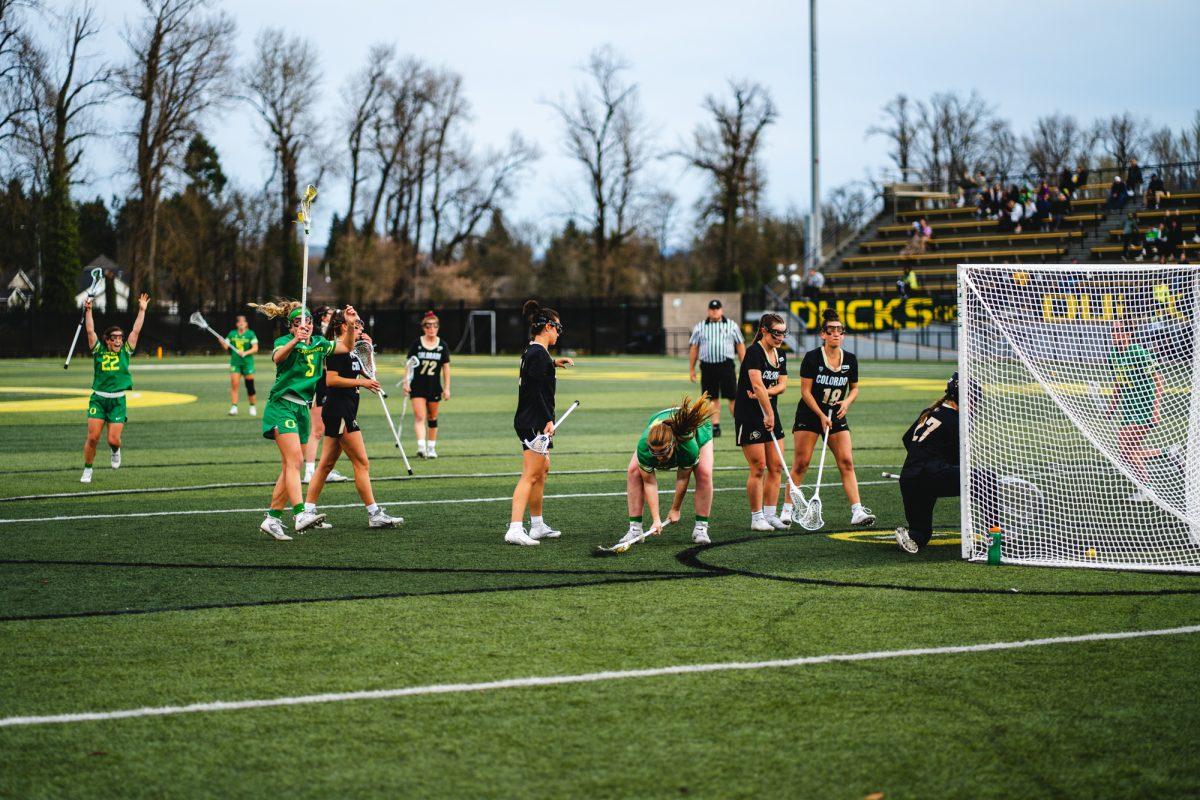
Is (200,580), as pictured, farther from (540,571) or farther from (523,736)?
(523,736)

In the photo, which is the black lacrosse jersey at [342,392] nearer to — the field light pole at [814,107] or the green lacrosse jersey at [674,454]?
the green lacrosse jersey at [674,454]

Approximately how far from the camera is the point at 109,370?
47.8 ft

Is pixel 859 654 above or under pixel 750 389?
under

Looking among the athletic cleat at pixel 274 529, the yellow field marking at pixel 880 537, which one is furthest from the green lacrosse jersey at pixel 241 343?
the yellow field marking at pixel 880 537

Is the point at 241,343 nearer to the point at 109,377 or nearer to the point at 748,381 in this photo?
the point at 109,377

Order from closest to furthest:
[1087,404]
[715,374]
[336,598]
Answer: [336,598] → [1087,404] → [715,374]

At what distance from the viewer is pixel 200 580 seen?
27.1 ft

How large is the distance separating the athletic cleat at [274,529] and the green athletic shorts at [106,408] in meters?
5.52

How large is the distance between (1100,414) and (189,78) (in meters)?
54.1

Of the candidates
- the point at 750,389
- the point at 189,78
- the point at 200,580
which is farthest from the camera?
the point at 189,78

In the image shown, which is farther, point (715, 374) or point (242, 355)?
point (242, 355)

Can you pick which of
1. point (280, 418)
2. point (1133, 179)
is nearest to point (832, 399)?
point (280, 418)

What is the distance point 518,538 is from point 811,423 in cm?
283

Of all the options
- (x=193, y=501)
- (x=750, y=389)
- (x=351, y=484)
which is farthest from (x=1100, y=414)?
(x=193, y=501)
